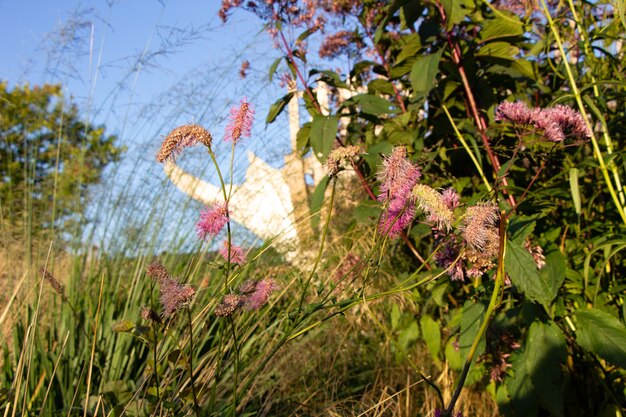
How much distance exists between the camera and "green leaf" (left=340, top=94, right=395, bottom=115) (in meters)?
1.75

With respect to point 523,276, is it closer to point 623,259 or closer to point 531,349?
point 531,349

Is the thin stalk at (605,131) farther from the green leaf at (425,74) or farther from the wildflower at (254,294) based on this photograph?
the wildflower at (254,294)

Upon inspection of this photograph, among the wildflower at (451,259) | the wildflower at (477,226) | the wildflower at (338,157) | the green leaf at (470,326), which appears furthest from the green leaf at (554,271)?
the wildflower at (338,157)

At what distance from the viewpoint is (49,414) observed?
142cm

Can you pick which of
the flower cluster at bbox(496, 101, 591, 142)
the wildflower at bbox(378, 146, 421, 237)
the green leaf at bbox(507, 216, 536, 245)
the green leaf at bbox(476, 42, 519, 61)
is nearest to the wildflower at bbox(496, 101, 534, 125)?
the flower cluster at bbox(496, 101, 591, 142)

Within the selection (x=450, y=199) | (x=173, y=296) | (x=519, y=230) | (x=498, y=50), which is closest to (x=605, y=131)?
(x=498, y=50)

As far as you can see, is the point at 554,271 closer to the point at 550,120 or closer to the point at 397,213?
the point at 550,120

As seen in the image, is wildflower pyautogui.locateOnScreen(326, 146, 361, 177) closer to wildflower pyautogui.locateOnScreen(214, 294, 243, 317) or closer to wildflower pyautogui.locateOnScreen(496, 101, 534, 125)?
wildflower pyautogui.locateOnScreen(214, 294, 243, 317)

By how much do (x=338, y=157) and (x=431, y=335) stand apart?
3.39 feet

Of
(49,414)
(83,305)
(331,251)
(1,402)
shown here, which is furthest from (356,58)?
(1,402)

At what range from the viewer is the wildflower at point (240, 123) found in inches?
32.6

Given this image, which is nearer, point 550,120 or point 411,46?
point 550,120

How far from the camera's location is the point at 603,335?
1250 mm

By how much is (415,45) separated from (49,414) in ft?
4.42
